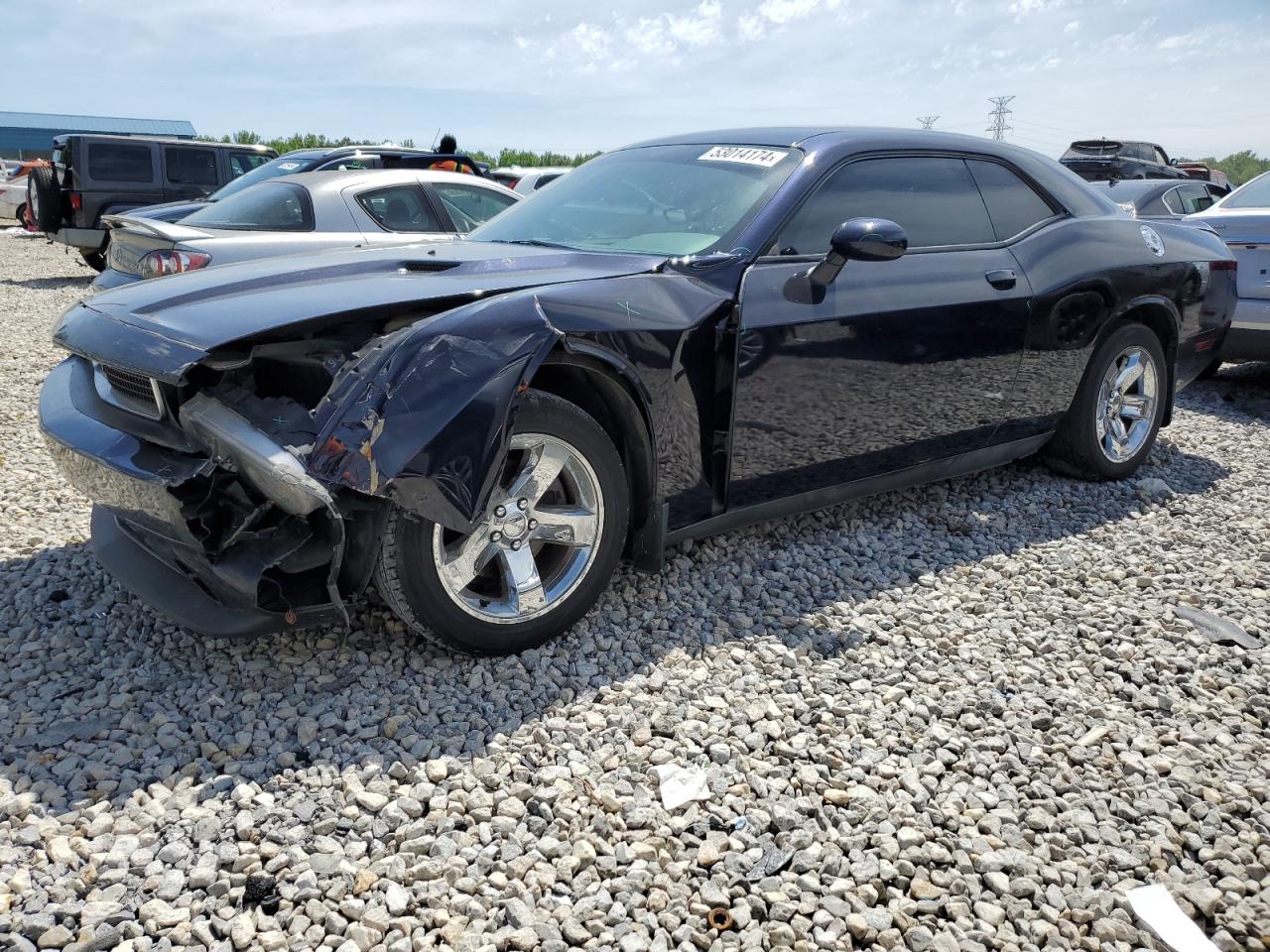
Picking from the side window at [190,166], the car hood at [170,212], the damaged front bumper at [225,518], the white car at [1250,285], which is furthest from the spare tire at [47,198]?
the white car at [1250,285]

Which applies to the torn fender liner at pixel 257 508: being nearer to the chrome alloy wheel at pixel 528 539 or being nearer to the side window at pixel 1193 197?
the chrome alloy wheel at pixel 528 539

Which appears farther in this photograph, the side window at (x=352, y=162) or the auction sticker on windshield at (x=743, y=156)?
the side window at (x=352, y=162)

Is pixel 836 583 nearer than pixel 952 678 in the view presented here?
No

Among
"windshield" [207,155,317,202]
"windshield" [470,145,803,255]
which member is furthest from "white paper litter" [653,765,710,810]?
"windshield" [207,155,317,202]

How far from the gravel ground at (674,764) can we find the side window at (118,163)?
36.3 ft

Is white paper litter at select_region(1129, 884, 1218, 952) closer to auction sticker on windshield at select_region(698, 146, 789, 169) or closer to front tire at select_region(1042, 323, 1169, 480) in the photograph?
auction sticker on windshield at select_region(698, 146, 789, 169)

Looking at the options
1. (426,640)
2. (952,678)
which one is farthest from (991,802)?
(426,640)

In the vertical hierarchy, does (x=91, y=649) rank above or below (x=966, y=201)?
below

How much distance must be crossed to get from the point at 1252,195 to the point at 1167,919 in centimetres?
734

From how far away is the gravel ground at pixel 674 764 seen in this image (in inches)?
85.3

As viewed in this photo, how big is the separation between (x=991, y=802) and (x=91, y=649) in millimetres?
2736

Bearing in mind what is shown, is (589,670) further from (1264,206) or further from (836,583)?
(1264,206)

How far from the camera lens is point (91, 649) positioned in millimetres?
3166

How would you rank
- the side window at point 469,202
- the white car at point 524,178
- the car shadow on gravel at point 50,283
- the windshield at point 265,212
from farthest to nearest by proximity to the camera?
1. the white car at point 524,178
2. the car shadow on gravel at point 50,283
3. the side window at point 469,202
4. the windshield at point 265,212
